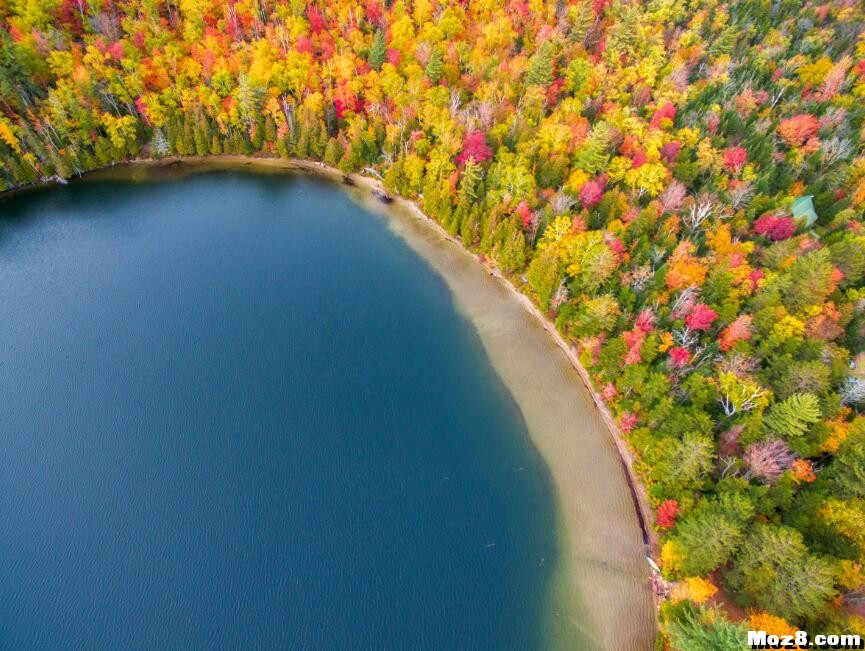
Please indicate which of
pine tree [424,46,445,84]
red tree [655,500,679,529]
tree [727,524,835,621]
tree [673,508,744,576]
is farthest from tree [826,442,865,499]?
pine tree [424,46,445,84]

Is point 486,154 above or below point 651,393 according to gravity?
above

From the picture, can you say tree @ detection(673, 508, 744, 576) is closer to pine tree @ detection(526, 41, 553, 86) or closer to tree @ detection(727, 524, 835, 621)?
tree @ detection(727, 524, 835, 621)

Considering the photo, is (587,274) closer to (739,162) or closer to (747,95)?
(739,162)

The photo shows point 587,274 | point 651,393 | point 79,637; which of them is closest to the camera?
point 79,637

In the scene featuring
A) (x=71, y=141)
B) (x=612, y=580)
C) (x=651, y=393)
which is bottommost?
(x=612, y=580)

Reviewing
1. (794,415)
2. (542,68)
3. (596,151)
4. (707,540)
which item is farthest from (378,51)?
(707,540)

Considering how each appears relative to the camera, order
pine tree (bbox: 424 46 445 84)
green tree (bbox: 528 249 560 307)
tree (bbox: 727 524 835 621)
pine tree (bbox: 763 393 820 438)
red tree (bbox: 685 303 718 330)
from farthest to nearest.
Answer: pine tree (bbox: 424 46 445 84)
green tree (bbox: 528 249 560 307)
red tree (bbox: 685 303 718 330)
pine tree (bbox: 763 393 820 438)
tree (bbox: 727 524 835 621)

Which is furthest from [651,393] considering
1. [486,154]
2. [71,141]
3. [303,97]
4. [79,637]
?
[71,141]

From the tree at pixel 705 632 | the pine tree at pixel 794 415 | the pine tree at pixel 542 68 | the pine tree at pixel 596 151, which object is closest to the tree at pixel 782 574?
the tree at pixel 705 632
